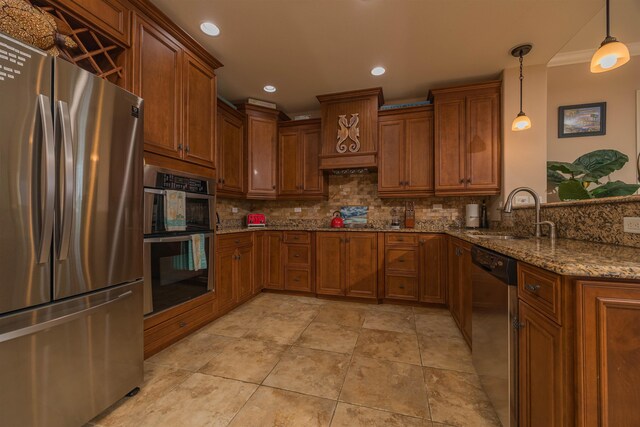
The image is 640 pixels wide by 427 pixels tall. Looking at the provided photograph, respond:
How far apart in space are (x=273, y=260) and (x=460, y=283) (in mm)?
2233

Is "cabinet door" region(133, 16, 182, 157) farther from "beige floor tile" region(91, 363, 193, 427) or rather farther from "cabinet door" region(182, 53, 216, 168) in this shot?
"beige floor tile" region(91, 363, 193, 427)

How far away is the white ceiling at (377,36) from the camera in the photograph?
1.86 m

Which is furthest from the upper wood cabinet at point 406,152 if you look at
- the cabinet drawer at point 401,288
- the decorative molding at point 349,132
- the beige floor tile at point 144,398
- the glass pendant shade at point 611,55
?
the beige floor tile at point 144,398

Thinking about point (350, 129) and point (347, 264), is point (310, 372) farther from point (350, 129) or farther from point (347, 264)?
point (350, 129)

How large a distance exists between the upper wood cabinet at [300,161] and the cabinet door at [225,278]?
4.15 ft

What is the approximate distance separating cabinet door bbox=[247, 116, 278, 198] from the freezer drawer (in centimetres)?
220

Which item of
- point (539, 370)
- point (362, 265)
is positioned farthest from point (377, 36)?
point (539, 370)

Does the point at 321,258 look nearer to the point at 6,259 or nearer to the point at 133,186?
the point at 133,186

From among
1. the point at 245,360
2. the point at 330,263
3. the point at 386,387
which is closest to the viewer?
the point at 386,387

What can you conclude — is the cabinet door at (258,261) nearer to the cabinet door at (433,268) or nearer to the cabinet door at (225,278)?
the cabinet door at (225,278)

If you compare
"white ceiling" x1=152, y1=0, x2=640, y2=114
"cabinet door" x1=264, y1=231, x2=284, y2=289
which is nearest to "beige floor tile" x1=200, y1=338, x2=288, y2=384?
"cabinet door" x1=264, y1=231, x2=284, y2=289

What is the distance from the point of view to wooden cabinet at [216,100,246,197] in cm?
300

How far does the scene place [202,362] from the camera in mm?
1784

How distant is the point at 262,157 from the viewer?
352 cm
